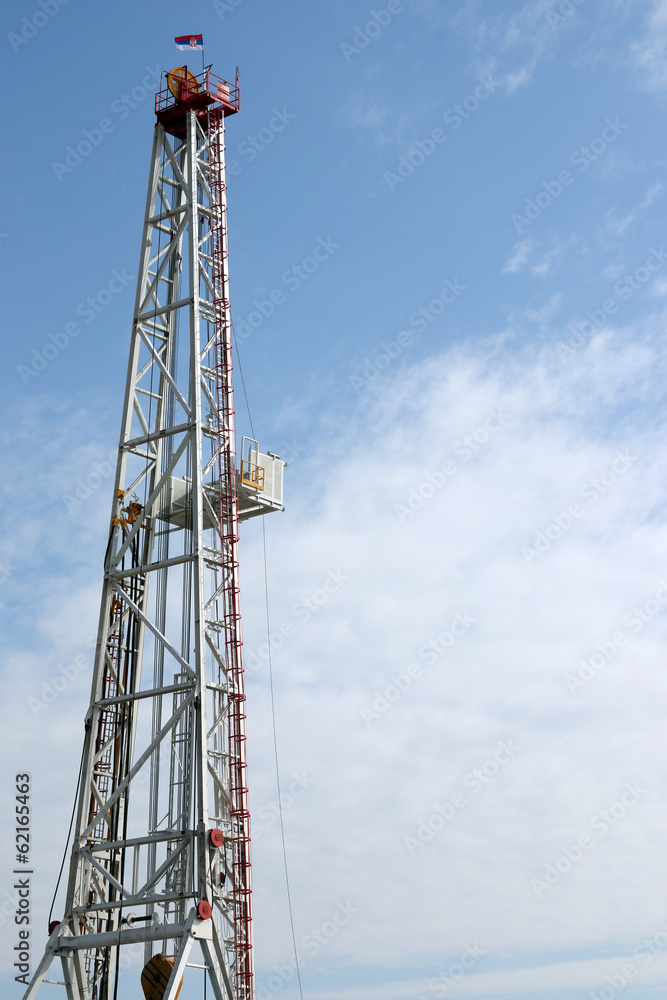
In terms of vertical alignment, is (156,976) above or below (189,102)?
below

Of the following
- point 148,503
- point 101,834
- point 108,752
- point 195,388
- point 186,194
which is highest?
point 186,194

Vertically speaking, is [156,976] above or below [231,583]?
below

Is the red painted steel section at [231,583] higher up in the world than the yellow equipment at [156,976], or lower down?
higher up

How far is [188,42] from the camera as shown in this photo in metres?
36.7

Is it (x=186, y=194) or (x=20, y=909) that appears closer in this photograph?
(x=20, y=909)

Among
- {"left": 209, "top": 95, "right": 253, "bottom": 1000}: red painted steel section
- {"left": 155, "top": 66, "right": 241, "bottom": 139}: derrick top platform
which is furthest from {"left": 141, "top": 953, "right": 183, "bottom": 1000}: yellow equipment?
{"left": 155, "top": 66, "right": 241, "bottom": 139}: derrick top platform

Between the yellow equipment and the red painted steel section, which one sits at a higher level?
the red painted steel section

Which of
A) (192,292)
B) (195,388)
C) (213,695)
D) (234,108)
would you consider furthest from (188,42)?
(213,695)

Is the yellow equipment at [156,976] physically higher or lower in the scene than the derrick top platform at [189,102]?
lower

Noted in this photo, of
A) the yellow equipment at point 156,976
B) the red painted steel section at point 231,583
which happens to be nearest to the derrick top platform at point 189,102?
the red painted steel section at point 231,583

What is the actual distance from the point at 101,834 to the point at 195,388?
11.6m

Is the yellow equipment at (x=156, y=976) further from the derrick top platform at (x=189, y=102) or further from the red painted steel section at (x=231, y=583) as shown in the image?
the derrick top platform at (x=189, y=102)

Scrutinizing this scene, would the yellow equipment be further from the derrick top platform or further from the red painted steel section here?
the derrick top platform

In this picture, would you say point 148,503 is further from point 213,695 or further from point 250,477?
Result: point 213,695
